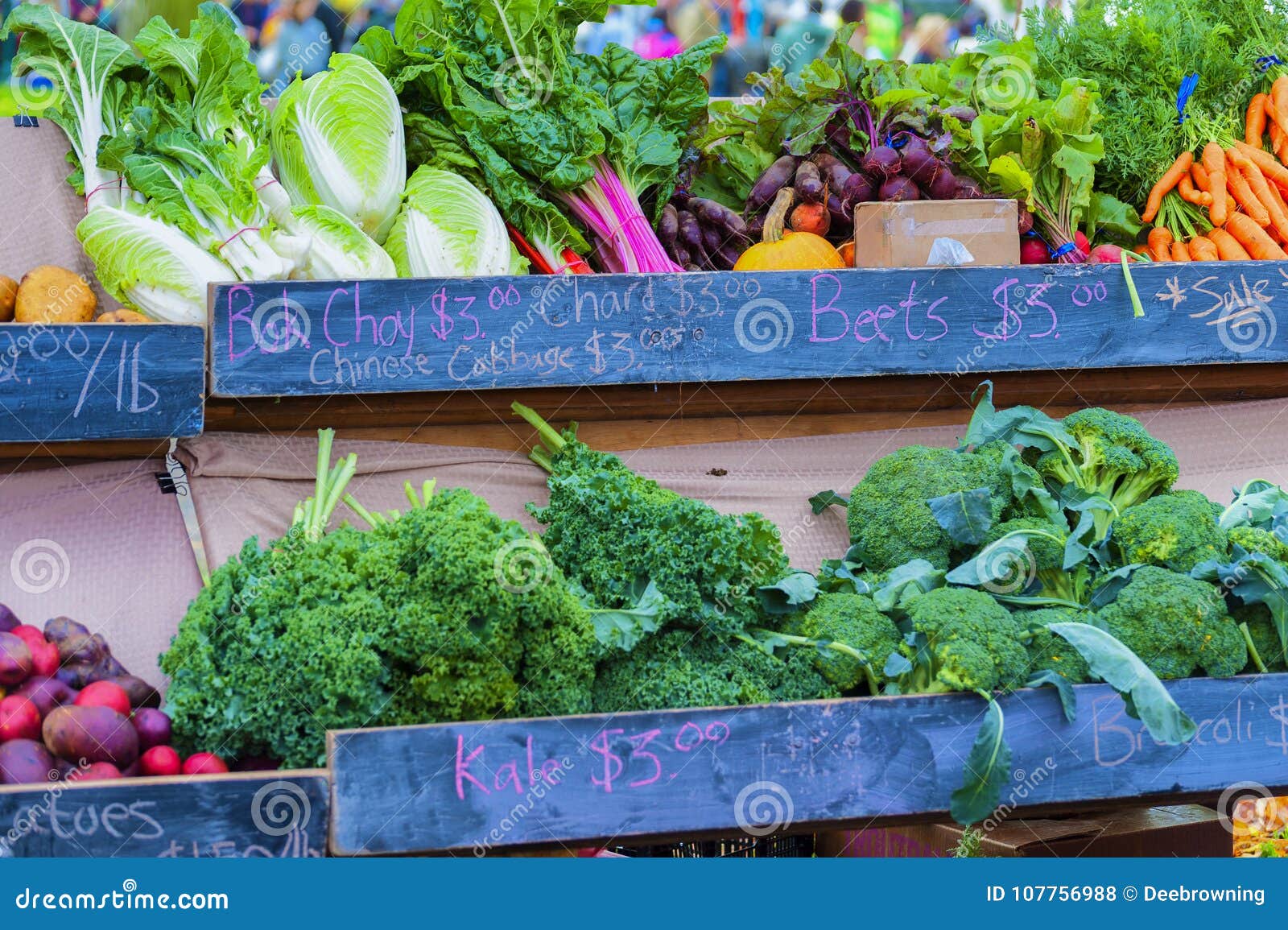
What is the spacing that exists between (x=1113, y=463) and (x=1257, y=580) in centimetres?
43

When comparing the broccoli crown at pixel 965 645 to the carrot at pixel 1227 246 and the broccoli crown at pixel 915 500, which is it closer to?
the broccoli crown at pixel 915 500

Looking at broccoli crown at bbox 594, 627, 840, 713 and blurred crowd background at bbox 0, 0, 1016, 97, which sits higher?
blurred crowd background at bbox 0, 0, 1016, 97

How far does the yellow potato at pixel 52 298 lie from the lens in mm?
2498

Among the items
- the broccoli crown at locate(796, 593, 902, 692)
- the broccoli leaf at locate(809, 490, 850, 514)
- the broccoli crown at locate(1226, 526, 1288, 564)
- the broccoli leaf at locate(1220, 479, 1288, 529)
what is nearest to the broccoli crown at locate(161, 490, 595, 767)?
the broccoli crown at locate(796, 593, 902, 692)

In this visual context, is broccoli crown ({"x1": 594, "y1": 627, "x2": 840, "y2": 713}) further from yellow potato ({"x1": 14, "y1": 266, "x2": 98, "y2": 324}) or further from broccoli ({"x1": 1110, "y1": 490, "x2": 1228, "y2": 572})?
yellow potato ({"x1": 14, "y1": 266, "x2": 98, "y2": 324})

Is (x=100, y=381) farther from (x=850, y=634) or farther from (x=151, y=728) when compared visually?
(x=850, y=634)

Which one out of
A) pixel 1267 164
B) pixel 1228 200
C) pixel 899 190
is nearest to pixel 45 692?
pixel 899 190

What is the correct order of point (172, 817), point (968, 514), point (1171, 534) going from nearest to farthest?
1. point (172, 817)
2. point (1171, 534)
3. point (968, 514)

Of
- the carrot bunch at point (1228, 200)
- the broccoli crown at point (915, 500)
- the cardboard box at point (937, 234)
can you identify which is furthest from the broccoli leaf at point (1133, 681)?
the carrot bunch at point (1228, 200)

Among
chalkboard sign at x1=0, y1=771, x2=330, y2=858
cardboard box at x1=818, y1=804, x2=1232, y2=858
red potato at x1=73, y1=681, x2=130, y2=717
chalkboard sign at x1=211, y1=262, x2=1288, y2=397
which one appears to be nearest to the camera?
chalkboard sign at x1=0, y1=771, x2=330, y2=858

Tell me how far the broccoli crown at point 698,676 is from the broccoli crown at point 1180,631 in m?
0.62

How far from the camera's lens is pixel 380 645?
2061mm

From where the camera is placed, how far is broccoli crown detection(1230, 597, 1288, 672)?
2.40 metres

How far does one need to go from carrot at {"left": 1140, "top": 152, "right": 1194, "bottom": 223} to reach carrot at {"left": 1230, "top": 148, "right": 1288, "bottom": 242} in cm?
14
